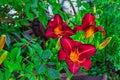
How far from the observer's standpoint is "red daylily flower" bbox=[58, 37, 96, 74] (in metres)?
1.01

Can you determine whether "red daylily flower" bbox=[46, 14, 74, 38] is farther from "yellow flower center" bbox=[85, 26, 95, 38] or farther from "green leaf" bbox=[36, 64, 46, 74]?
"green leaf" bbox=[36, 64, 46, 74]

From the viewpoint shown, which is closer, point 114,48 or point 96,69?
point 96,69

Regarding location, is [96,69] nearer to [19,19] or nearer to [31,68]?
[19,19]

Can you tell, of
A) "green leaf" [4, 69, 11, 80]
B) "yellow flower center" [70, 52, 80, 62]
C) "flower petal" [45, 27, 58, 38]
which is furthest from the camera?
"flower petal" [45, 27, 58, 38]

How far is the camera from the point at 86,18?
3.82 feet

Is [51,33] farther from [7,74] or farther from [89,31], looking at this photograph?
[7,74]

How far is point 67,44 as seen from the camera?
1013mm

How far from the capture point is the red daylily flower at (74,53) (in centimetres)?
101

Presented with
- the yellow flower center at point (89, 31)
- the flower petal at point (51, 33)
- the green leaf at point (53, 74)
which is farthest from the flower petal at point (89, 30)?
the green leaf at point (53, 74)

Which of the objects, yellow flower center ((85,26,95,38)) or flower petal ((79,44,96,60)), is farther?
yellow flower center ((85,26,95,38))

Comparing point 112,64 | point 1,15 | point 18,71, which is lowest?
point 112,64

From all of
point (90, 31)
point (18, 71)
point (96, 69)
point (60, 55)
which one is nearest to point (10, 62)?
point (18, 71)

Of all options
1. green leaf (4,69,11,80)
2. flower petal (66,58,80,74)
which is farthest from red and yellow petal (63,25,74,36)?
green leaf (4,69,11,80)

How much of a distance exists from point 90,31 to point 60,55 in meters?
0.19
